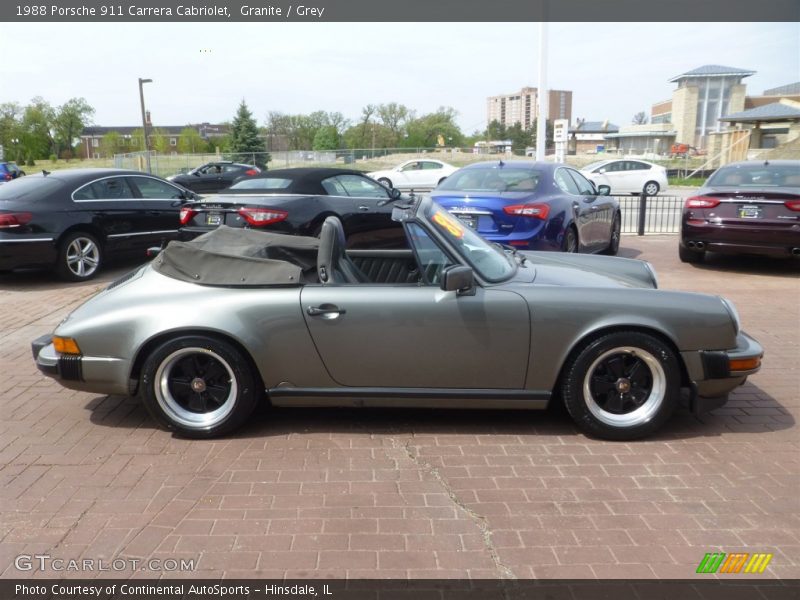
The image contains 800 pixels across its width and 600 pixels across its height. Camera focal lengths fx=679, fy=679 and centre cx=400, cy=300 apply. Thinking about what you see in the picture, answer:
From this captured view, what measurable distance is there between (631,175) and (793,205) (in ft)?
64.8

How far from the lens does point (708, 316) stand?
3953mm

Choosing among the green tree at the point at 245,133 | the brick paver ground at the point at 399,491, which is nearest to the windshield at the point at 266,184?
the brick paver ground at the point at 399,491

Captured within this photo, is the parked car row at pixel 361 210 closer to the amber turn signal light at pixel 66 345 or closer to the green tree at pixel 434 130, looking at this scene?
the amber turn signal light at pixel 66 345

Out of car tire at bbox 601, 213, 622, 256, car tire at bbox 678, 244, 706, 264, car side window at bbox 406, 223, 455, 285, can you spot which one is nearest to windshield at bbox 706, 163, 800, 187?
car tire at bbox 678, 244, 706, 264

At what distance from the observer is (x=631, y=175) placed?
2759 cm

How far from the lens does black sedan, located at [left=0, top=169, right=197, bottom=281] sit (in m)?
8.58

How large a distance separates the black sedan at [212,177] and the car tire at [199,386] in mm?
Result: 25576

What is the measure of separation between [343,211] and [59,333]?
5.20 m

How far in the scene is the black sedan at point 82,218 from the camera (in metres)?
8.58

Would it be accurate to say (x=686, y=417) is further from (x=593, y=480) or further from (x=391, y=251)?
(x=391, y=251)

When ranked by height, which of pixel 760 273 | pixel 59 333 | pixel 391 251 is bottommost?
pixel 760 273

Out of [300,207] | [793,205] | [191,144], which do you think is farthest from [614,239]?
[191,144]

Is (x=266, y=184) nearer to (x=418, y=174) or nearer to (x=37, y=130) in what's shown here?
(x=418, y=174)
